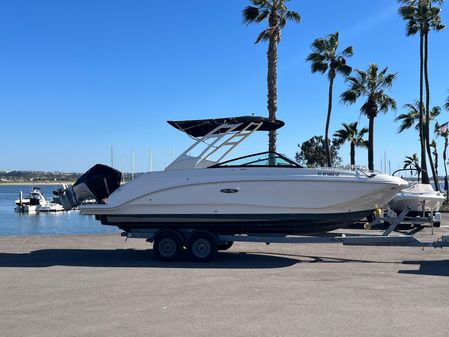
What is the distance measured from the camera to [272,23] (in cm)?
2408

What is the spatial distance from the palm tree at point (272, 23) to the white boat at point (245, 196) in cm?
1154

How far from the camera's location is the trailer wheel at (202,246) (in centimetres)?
1085

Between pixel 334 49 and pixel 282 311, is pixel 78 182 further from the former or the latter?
pixel 334 49

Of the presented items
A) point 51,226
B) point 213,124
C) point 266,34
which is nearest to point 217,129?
Answer: point 213,124

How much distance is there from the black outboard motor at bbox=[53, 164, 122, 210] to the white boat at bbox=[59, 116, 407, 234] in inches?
18.3

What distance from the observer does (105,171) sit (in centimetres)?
1223

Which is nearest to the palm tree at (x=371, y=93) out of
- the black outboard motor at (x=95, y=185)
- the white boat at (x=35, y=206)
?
the black outboard motor at (x=95, y=185)

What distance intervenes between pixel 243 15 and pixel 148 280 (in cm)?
1826

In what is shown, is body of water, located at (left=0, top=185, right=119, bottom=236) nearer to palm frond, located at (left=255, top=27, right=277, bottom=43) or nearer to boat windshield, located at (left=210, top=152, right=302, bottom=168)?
palm frond, located at (left=255, top=27, right=277, bottom=43)

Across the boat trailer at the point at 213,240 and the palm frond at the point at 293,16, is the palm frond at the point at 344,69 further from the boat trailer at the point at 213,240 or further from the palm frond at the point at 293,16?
the boat trailer at the point at 213,240

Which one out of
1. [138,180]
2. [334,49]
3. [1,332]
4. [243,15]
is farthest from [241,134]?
[334,49]

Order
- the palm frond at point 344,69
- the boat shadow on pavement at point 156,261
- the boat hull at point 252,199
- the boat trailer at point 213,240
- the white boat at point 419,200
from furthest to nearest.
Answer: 1. the palm frond at point 344,69
2. the white boat at point 419,200
3. the boat hull at point 252,199
4. the boat trailer at point 213,240
5. the boat shadow on pavement at point 156,261

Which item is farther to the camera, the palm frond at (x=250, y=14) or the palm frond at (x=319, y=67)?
the palm frond at (x=319, y=67)

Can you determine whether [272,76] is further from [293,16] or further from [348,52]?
[348,52]
